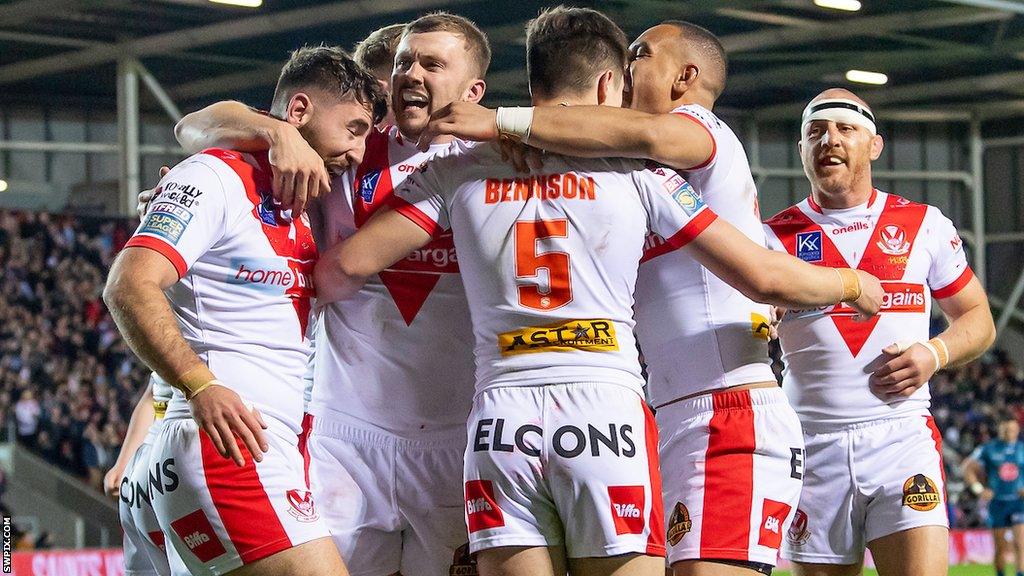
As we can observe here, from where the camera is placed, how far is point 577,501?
334 cm

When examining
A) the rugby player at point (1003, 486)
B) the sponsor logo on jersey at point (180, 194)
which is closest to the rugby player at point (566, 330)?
the sponsor logo on jersey at point (180, 194)

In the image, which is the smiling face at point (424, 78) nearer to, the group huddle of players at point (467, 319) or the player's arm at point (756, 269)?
the group huddle of players at point (467, 319)

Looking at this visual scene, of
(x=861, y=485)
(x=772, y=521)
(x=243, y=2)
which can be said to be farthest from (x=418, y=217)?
(x=243, y=2)

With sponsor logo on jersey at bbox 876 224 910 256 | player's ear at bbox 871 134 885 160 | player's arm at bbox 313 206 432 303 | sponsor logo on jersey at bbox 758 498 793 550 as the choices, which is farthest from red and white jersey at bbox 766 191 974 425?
player's arm at bbox 313 206 432 303

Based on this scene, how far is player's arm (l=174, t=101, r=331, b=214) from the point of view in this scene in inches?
147

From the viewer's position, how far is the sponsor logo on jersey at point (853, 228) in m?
5.38

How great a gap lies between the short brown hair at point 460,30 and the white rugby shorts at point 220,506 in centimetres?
140

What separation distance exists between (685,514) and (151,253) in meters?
1.78

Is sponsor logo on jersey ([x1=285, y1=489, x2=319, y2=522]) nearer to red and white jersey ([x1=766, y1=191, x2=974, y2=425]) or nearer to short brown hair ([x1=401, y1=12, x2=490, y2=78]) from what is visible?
short brown hair ([x1=401, y1=12, x2=490, y2=78])

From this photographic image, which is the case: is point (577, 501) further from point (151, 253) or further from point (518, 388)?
point (151, 253)

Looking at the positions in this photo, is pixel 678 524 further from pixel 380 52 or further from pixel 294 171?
pixel 380 52

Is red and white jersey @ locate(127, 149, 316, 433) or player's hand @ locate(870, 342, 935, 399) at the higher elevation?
red and white jersey @ locate(127, 149, 316, 433)

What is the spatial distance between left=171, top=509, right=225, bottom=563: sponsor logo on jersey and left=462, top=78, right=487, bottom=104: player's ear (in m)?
1.51

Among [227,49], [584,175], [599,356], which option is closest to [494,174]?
[584,175]
